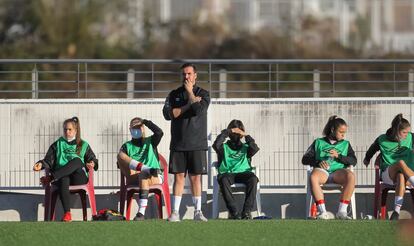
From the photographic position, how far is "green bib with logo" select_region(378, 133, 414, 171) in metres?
15.6

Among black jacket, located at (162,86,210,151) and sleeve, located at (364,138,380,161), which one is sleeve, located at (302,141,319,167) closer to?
sleeve, located at (364,138,380,161)

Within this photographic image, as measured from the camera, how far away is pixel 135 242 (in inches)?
464

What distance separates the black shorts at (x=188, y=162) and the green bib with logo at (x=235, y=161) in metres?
1.36

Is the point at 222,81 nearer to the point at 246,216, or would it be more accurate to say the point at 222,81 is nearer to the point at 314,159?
the point at 314,159

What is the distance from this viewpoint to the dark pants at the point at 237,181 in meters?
15.5

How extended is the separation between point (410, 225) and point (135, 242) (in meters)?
2.69

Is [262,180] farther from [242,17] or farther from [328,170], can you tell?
[242,17]

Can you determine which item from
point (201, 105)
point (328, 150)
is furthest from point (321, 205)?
point (201, 105)

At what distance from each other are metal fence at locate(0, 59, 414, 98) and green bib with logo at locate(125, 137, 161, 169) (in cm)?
91

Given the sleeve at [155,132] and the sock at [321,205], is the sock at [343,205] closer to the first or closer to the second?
the sock at [321,205]

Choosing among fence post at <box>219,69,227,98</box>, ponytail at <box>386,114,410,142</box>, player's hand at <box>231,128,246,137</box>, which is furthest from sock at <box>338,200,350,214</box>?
fence post at <box>219,69,227,98</box>

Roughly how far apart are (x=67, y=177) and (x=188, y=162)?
6.17 feet

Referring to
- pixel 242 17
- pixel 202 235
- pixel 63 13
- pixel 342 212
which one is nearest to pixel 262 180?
pixel 342 212

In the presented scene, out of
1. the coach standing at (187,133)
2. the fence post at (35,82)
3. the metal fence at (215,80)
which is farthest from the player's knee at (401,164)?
the fence post at (35,82)
